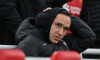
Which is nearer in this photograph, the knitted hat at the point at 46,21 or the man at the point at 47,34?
the man at the point at 47,34

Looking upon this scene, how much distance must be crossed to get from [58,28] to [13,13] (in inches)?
26.9

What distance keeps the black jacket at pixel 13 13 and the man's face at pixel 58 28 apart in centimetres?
40

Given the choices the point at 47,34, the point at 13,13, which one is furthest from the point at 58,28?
the point at 13,13

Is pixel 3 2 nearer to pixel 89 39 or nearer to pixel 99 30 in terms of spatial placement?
pixel 89 39

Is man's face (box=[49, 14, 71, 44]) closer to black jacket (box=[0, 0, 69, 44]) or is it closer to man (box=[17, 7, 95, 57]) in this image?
man (box=[17, 7, 95, 57])

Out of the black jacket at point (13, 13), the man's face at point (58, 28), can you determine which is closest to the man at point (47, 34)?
the man's face at point (58, 28)

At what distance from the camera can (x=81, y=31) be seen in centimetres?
329

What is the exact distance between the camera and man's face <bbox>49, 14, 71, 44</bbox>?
8.88 feet

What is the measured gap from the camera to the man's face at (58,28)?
8.88 feet

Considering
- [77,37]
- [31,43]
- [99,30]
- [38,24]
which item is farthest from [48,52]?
[99,30]

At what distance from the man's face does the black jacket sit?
1.30ft

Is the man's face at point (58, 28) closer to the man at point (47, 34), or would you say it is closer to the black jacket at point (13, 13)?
the man at point (47, 34)

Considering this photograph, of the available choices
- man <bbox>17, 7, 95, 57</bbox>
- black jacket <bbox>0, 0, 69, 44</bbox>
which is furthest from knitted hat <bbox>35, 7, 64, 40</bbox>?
black jacket <bbox>0, 0, 69, 44</bbox>

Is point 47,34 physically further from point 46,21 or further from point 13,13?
point 13,13
